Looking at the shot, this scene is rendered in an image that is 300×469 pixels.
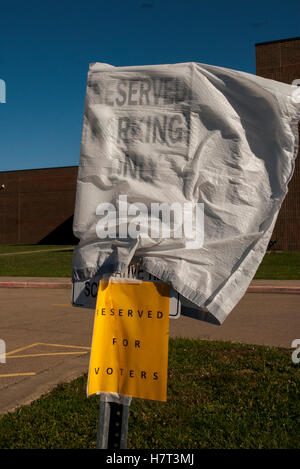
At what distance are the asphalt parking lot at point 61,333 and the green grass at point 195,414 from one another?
20.1 inches

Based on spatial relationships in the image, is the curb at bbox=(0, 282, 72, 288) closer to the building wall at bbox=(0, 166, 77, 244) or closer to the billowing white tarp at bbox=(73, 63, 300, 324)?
the billowing white tarp at bbox=(73, 63, 300, 324)

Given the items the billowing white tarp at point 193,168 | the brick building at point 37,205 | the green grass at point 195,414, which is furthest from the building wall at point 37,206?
the billowing white tarp at point 193,168

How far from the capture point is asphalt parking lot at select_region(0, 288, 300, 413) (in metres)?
5.07

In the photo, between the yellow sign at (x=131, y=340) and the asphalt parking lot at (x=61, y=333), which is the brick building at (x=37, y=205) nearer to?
the asphalt parking lot at (x=61, y=333)

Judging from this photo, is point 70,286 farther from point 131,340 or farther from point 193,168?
point 193,168

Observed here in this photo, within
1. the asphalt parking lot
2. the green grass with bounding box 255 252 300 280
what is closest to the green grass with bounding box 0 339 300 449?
the asphalt parking lot

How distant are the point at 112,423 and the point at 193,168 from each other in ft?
4.04

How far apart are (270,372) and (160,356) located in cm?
310

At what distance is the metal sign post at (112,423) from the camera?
2.19m

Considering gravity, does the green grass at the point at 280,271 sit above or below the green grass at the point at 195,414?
above

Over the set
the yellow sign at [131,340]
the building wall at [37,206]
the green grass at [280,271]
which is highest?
the building wall at [37,206]
